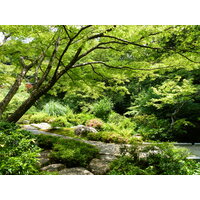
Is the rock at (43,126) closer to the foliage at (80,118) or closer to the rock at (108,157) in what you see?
the foliage at (80,118)

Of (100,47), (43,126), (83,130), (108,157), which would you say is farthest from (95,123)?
(100,47)

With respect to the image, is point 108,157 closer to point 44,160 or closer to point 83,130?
point 44,160

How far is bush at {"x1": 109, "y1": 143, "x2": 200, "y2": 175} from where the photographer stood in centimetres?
277

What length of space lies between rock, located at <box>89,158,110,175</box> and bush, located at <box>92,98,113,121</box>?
8.65 feet

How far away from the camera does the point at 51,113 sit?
256 inches

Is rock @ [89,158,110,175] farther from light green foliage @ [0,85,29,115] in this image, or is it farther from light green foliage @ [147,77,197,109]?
A: light green foliage @ [0,85,29,115]

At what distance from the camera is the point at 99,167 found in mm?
2943

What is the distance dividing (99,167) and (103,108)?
2959 mm

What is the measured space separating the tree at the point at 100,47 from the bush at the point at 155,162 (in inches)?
67.4

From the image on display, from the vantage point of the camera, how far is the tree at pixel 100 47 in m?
3.18

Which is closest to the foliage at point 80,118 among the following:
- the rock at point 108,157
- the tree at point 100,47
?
the tree at point 100,47
